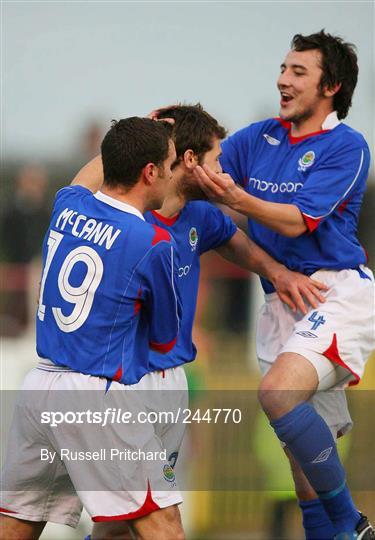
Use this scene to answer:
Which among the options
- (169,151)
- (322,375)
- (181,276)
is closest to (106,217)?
(169,151)

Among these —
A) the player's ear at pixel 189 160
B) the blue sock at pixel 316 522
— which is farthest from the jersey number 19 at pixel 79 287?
the blue sock at pixel 316 522

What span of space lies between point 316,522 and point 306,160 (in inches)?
74.1

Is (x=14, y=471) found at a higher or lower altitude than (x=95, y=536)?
higher

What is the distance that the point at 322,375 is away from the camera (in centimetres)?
504

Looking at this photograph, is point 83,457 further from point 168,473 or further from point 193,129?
point 193,129

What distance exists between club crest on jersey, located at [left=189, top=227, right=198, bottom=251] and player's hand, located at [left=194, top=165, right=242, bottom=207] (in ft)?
0.91

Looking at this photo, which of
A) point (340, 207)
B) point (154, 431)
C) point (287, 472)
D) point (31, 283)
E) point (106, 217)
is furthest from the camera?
point (31, 283)

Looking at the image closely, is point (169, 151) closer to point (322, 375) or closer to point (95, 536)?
point (322, 375)

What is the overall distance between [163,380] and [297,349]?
69 centimetres

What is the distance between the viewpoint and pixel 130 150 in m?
4.31

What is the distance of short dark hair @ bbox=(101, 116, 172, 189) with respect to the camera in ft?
14.1

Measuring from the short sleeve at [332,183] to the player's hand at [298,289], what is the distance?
0.28m

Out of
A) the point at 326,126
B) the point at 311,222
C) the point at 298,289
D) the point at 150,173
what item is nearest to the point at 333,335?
the point at 298,289

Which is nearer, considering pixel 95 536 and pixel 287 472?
pixel 95 536
